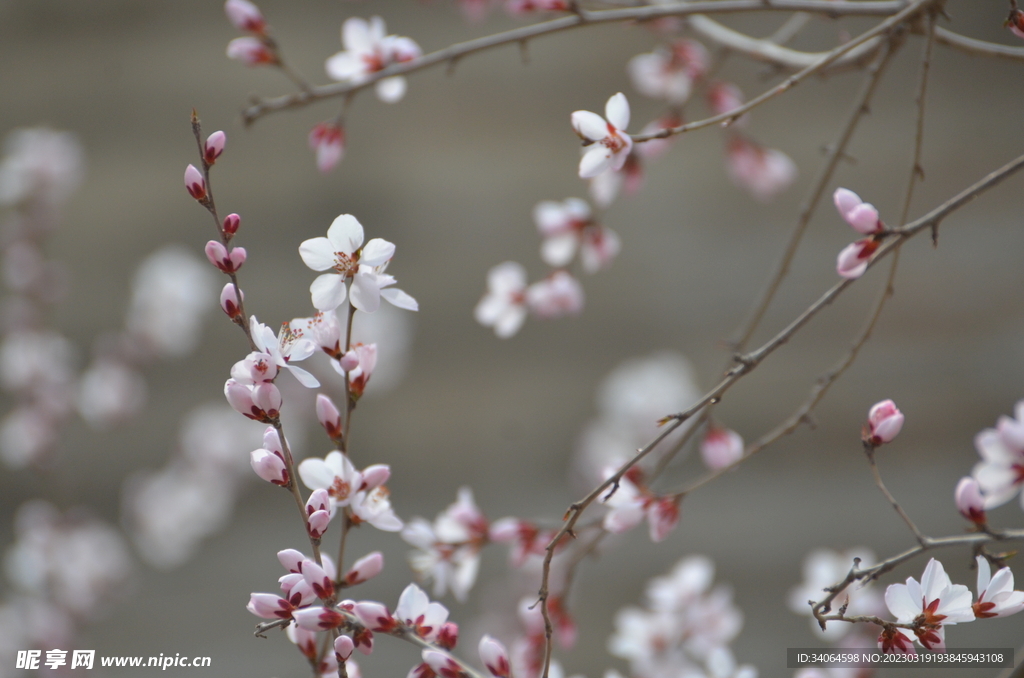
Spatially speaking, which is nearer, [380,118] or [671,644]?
[671,644]

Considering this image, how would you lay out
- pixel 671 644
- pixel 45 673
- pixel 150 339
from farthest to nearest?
pixel 150 339 → pixel 45 673 → pixel 671 644

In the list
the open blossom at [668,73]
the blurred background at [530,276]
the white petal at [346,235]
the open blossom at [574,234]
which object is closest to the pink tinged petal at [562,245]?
the open blossom at [574,234]

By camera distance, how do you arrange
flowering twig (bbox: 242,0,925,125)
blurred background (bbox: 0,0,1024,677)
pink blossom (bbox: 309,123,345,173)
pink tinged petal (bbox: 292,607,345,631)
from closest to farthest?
1. pink tinged petal (bbox: 292,607,345,631)
2. flowering twig (bbox: 242,0,925,125)
3. pink blossom (bbox: 309,123,345,173)
4. blurred background (bbox: 0,0,1024,677)

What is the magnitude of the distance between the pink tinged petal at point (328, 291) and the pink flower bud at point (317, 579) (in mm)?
108

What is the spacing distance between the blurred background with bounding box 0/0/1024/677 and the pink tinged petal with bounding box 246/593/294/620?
0.95m

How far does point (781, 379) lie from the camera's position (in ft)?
4.20

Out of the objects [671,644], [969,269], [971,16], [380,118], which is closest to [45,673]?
[671,644]

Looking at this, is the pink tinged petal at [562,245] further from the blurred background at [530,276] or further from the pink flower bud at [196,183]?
the blurred background at [530,276]

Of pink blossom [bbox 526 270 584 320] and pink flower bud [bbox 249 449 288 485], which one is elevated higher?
pink blossom [bbox 526 270 584 320]

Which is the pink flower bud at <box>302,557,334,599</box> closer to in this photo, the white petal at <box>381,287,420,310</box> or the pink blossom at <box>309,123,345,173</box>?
the white petal at <box>381,287,420,310</box>

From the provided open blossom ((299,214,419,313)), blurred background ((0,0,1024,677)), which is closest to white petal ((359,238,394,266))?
open blossom ((299,214,419,313))

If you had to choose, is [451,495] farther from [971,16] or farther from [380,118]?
[971,16]

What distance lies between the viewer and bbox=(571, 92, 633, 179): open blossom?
36 cm

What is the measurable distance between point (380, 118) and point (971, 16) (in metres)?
1.02
